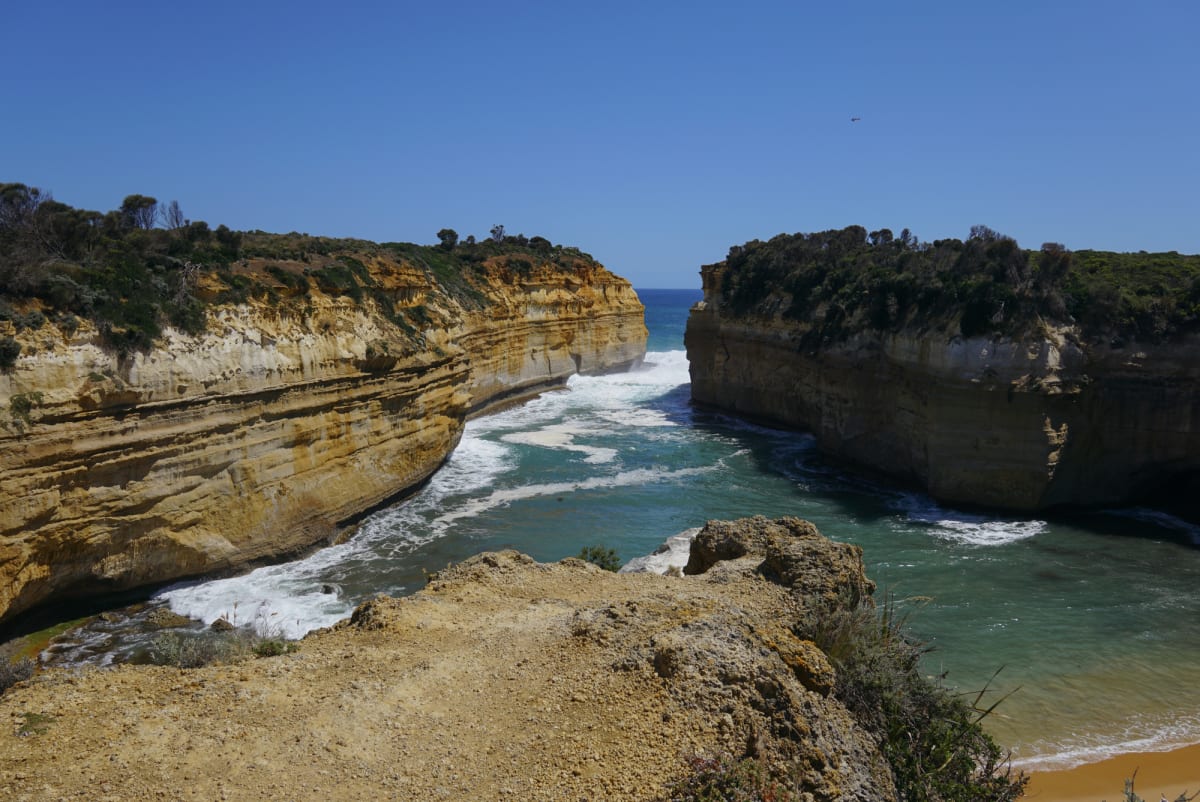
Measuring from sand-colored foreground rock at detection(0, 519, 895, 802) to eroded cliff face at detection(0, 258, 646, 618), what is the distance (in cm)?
723

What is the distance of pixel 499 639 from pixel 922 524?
51.3ft

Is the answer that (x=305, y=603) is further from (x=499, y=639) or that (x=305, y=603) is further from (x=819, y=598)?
(x=819, y=598)

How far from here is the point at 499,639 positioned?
7.30 metres

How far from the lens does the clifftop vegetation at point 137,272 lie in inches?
543

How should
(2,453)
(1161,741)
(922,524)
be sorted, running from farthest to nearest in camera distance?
(922,524), (2,453), (1161,741)

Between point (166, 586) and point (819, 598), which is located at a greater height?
point (819, 598)

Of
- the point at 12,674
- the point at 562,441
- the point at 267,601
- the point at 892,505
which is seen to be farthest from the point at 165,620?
the point at 892,505

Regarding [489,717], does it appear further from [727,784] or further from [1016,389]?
[1016,389]

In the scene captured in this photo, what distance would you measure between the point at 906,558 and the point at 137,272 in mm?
17408

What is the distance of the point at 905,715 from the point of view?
23.2 ft

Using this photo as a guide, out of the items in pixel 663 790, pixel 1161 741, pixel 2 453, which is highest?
pixel 2 453

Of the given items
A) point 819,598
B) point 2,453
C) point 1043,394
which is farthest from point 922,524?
point 2,453

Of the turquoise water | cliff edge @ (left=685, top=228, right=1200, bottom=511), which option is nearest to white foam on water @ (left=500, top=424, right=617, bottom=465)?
the turquoise water

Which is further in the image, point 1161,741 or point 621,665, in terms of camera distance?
point 1161,741
